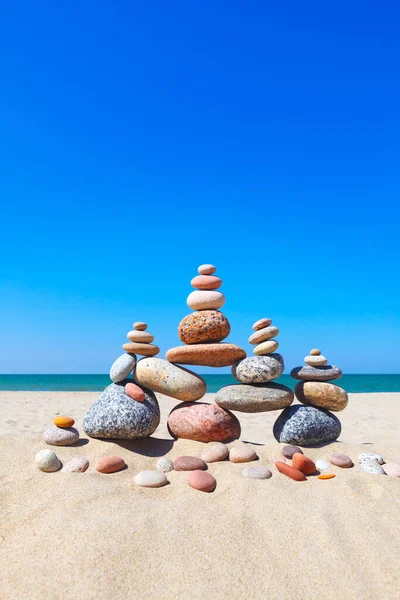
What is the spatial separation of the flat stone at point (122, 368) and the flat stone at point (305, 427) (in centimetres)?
209

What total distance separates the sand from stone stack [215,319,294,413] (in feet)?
3.27

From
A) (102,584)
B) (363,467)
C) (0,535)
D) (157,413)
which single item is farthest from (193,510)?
(363,467)

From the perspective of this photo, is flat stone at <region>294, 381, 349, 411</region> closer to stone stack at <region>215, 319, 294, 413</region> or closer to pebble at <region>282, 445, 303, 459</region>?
stone stack at <region>215, 319, 294, 413</region>

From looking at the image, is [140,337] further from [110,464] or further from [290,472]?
[290,472]

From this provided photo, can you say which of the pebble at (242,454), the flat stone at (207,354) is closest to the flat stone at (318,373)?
the flat stone at (207,354)

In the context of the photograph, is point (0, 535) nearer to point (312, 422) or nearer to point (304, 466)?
point (304, 466)

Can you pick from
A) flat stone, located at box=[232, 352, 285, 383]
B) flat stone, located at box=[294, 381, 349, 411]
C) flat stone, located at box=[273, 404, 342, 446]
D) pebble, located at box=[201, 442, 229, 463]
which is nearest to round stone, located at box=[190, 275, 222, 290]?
flat stone, located at box=[232, 352, 285, 383]

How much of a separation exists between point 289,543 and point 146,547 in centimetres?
100

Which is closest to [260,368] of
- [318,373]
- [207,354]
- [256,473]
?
[207,354]

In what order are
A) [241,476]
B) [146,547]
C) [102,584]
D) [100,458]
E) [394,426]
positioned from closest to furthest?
[102,584] < [146,547] < [241,476] < [100,458] < [394,426]

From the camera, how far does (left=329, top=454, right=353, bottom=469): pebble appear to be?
454cm

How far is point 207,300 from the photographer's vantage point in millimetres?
5480

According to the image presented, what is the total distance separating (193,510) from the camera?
3287mm

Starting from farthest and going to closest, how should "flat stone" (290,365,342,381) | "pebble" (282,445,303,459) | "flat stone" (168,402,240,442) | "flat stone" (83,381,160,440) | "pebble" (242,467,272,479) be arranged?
"flat stone" (290,365,342,381) < "flat stone" (168,402,240,442) < "flat stone" (83,381,160,440) < "pebble" (282,445,303,459) < "pebble" (242,467,272,479)
